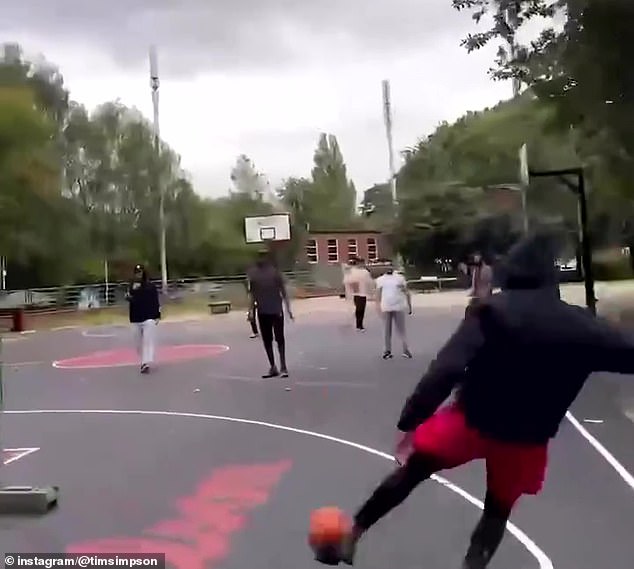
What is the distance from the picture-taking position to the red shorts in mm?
2789

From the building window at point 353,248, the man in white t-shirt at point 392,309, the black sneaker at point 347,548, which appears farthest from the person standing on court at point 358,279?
the black sneaker at point 347,548

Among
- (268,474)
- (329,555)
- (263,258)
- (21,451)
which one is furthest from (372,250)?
(21,451)

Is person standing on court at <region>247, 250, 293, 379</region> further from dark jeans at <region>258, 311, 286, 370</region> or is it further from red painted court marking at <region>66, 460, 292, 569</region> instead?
red painted court marking at <region>66, 460, 292, 569</region>

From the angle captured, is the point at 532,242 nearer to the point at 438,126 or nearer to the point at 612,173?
the point at 438,126

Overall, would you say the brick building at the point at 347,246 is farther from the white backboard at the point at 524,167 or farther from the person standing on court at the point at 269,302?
the white backboard at the point at 524,167

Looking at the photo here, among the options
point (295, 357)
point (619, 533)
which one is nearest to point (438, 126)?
point (619, 533)

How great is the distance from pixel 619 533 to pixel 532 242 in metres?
1.75

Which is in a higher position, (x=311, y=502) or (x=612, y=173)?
(x=612, y=173)

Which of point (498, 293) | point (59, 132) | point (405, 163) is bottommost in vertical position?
point (498, 293)

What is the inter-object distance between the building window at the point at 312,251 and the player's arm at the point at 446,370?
1880mm

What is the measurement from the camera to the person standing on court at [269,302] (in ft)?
16.6

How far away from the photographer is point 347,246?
4914 millimetres

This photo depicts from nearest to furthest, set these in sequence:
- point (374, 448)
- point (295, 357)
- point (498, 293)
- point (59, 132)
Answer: point (498, 293) < point (374, 448) < point (59, 132) < point (295, 357)

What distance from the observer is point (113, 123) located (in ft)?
17.4
